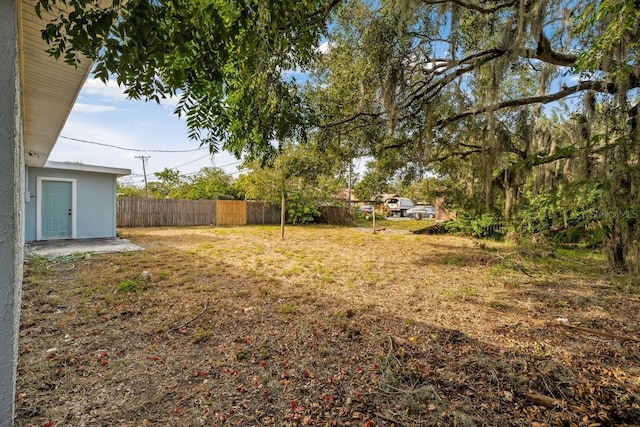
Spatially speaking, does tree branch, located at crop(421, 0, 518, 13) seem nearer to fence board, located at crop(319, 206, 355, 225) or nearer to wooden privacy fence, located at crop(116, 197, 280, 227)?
wooden privacy fence, located at crop(116, 197, 280, 227)

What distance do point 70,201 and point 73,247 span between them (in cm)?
198

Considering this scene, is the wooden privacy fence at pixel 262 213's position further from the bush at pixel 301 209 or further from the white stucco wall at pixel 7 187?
the white stucco wall at pixel 7 187

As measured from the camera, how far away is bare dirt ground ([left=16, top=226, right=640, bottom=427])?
5.52 ft

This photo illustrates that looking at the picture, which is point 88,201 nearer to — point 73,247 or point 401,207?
point 73,247

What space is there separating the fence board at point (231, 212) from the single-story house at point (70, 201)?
620cm

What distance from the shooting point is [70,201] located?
779 cm

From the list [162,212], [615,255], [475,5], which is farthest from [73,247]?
[615,255]

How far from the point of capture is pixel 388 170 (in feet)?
19.3

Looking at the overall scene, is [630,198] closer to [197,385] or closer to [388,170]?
[388,170]

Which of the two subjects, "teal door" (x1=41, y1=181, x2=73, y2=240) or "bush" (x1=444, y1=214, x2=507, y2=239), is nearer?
"teal door" (x1=41, y1=181, x2=73, y2=240)

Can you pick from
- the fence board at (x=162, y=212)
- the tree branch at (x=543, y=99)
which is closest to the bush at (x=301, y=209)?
the fence board at (x=162, y=212)

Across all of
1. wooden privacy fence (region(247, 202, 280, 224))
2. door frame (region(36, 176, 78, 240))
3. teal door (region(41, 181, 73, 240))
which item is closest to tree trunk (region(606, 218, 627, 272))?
door frame (region(36, 176, 78, 240))

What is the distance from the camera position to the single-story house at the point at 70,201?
23.8ft

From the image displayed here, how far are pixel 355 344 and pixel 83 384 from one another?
189cm
